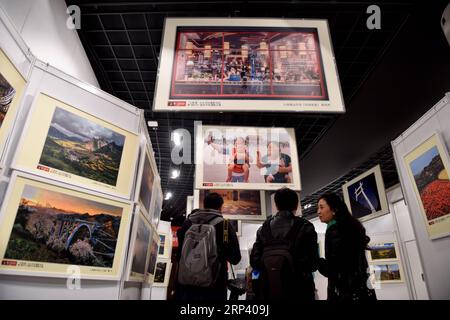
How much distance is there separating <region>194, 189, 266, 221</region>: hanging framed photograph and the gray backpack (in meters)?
3.48

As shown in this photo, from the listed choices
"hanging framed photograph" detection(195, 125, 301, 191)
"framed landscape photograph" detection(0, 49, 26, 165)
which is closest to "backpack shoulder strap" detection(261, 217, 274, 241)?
"hanging framed photograph" detection(195, 125, 301, 191)

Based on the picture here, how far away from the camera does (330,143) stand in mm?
7355

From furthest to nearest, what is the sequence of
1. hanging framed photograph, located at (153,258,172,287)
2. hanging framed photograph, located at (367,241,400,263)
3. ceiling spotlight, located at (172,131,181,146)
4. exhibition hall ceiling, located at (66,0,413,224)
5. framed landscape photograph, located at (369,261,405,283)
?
1. hanging framed photograph, located at (153,258,172,287)
2. ceiling spotlight, located at (172,131,181,146)
3. hanging framed photograph, located at (367,241,400,263)
4. framed landscape photograph, located at (369,261,405,283)
5. exhibition hall ceiling, located at (66,0,413,224)

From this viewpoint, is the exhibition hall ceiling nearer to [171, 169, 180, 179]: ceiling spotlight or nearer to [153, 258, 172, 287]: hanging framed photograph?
[171, 169, 180, 179]: ceiling spotlight

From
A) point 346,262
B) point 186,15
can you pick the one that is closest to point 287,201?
point 346,262

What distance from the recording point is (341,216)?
2309 millimetres

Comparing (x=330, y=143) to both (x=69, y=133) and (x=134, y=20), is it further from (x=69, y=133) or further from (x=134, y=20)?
(x=69, y=133)

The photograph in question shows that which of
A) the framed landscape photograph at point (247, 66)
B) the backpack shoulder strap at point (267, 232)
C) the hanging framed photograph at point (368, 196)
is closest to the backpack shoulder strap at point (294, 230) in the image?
the backpack shoulder strap at point (267, 232)

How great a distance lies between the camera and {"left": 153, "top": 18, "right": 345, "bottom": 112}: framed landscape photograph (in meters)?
2.76

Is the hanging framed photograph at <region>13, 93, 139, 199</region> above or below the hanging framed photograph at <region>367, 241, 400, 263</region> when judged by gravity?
above

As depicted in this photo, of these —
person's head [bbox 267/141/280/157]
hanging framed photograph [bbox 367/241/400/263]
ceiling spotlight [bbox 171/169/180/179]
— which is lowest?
hanging framed photograph [bbox 367/241/400/263]

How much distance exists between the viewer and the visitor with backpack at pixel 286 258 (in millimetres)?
2014

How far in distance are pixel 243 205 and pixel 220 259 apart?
3.91 meters

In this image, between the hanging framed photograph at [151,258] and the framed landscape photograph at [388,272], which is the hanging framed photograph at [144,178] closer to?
the hanging framed photograph at [151,258]
